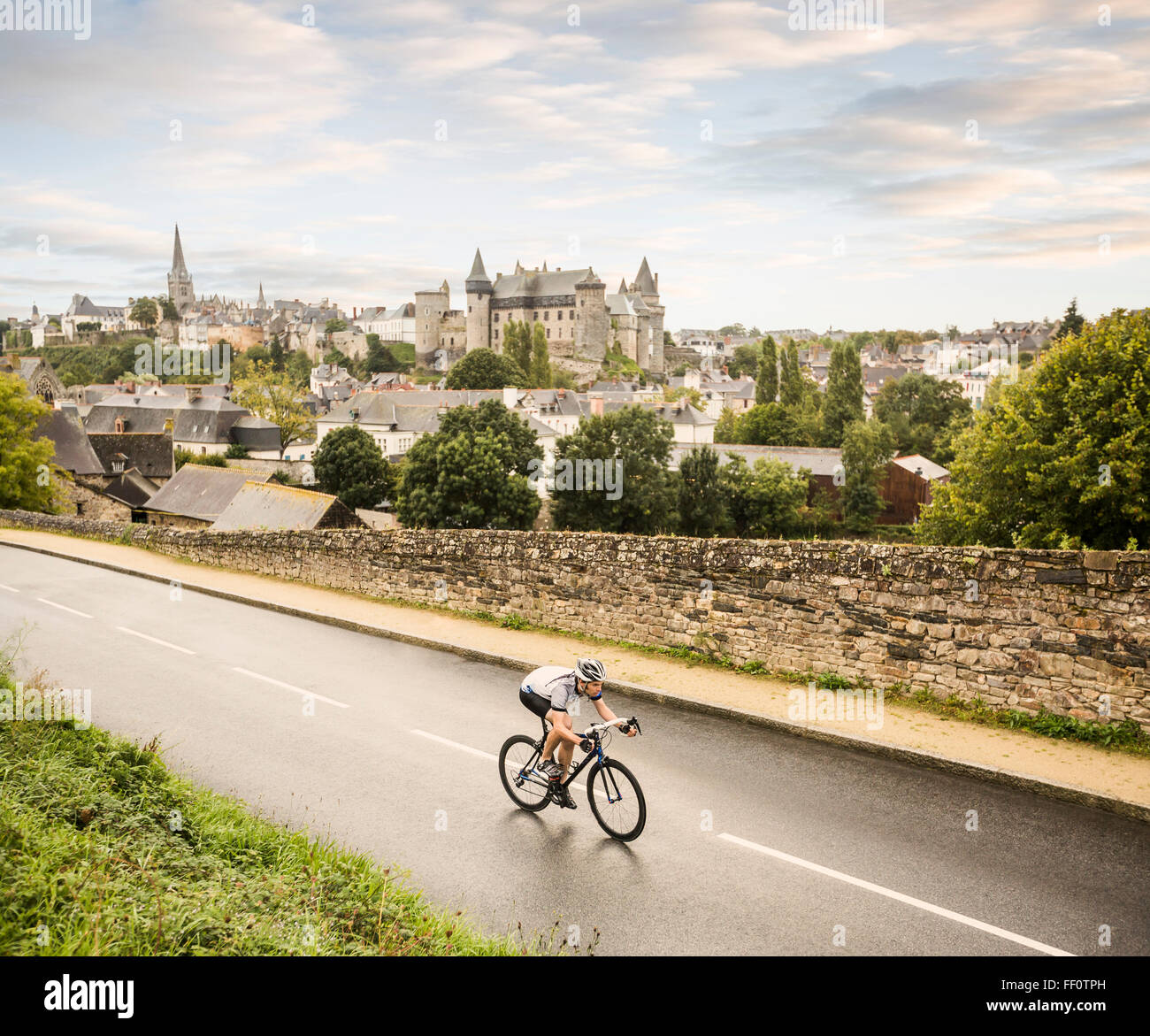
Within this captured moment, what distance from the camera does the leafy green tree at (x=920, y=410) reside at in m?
102

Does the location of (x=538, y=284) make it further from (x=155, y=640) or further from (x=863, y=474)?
(x=155, y=640)

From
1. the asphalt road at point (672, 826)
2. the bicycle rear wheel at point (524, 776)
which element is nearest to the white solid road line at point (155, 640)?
the asphalt road at point (672, 826)

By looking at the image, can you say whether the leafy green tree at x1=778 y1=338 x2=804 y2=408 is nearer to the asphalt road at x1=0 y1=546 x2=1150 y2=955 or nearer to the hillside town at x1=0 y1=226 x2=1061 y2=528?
the hillside town at x1=0 y1=226 x2=1061 y2=528

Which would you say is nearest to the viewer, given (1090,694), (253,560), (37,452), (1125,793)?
(1125,793)

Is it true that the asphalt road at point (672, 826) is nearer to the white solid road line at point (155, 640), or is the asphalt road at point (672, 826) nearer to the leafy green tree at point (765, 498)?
the white solid road line at point (155, 640)

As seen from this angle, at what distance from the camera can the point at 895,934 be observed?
18.5ft

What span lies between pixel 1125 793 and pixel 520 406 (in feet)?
312

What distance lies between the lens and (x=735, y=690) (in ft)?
35.3

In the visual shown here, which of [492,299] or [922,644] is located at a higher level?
[492,299]

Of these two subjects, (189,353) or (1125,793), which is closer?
(1125,793)

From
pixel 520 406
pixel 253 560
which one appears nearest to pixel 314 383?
pixel 520 406

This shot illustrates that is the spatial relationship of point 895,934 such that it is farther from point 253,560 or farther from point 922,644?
point 253,560

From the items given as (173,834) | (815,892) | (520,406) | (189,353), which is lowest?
(815,892)

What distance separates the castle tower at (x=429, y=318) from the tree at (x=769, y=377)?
242 ft
